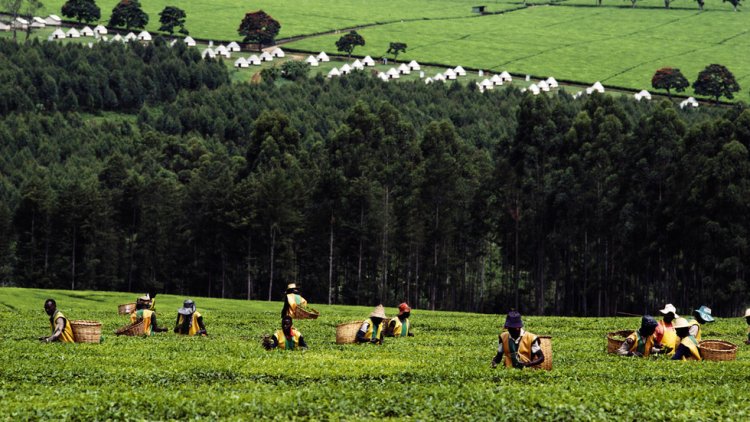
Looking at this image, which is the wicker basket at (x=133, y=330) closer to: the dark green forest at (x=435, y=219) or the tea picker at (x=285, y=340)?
the tea picker at (x=285, y=340)

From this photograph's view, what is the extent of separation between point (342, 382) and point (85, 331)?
1339 cm

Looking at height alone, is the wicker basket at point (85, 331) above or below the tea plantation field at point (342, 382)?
above

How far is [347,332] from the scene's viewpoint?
1658 inches

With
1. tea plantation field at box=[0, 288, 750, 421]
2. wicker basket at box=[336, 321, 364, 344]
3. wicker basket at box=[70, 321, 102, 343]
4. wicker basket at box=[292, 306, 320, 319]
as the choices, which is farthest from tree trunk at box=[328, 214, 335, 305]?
wicker basket at box=[70, 321, 102, 343]

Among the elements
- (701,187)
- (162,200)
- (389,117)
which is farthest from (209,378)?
(162,200)

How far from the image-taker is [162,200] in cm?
13050

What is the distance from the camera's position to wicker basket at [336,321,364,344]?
138 ft

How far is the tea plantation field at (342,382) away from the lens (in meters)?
25.0

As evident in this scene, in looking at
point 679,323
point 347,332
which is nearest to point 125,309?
point 347,332

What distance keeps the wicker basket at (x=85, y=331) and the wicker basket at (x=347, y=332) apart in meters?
8.17

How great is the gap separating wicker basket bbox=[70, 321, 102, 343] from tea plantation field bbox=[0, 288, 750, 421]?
3.15ft

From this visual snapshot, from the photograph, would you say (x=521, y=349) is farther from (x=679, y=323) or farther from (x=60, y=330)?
(x=60, y=330)

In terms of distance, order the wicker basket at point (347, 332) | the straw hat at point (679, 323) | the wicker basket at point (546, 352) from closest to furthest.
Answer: the wicker basket at point (546, 352)
the straw hat at point (679, 323)
the wicker basket at point (347, 332)

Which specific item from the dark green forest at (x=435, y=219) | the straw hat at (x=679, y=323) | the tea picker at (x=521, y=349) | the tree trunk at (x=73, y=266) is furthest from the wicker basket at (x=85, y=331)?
the tree trunk at (x=73, y=266)
